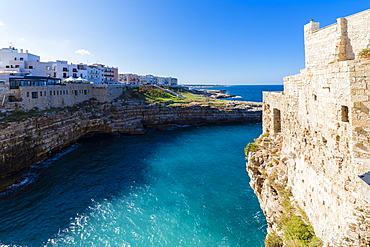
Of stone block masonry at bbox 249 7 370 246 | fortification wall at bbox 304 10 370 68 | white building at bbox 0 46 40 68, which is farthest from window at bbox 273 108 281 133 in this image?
white building at bbox 0 46 40 68

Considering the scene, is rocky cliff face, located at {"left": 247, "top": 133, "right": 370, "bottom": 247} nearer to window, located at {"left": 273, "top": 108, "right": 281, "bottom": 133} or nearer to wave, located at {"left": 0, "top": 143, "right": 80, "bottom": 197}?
window, located at {"left": 273, "top": 108, "right": 281, "bottom": 133}

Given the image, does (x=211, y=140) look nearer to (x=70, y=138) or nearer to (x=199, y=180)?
(x=199, y=180)

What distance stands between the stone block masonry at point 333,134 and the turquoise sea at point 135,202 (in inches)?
256

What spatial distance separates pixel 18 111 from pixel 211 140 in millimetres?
32155

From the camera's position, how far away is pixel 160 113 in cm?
5362

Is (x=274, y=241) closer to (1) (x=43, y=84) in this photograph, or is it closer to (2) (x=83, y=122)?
(2) (x=83, y=122)

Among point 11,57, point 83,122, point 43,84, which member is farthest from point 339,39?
point 11,57

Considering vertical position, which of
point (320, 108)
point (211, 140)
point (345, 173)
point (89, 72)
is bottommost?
point (211, 140)

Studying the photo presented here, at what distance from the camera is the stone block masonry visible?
5.88m

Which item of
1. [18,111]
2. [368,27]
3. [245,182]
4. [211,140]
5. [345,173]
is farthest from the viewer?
[211,140]

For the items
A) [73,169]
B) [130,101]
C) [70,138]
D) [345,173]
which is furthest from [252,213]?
[130,101]

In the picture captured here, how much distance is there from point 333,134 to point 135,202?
16.9 meters

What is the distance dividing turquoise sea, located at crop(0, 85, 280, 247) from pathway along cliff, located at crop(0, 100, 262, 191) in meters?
2.28

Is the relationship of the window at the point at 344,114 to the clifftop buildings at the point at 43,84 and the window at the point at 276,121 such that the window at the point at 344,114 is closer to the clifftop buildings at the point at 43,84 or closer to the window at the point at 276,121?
the window at the point at 276,121
